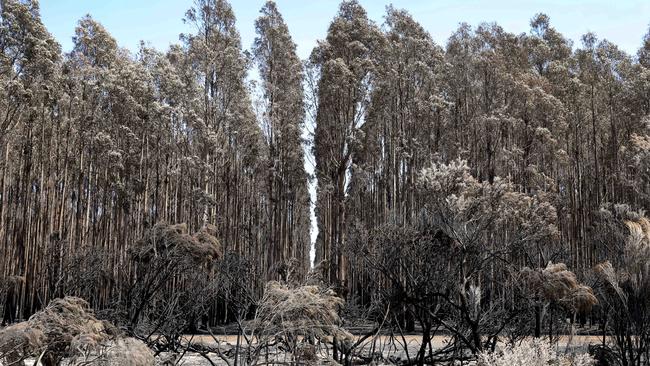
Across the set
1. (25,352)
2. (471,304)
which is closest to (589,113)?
(471,304)

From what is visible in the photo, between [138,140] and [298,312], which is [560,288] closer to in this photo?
[298,312]

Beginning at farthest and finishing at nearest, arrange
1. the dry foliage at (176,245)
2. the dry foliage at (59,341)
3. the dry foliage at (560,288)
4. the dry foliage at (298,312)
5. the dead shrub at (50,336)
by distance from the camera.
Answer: the dry foliage at (176,245) < the dry foliage at (560,288) < the dry foliage at (298,312) < the dead shrub at (50,336) < the dry foliage at (59,341)

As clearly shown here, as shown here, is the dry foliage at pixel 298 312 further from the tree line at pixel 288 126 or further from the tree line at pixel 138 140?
the tree line at pixel 138 140

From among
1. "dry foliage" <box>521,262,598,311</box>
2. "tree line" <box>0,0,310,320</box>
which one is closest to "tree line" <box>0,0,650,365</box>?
"tree line" <box>0,0,310,320</box>

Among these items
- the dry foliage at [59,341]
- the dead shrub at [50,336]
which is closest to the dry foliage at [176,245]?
the dead shrub at [50,336]

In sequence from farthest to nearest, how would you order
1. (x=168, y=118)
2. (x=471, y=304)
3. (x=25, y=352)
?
(x=168, y=118)
(x=471, y=304)
(x=25, y=352)

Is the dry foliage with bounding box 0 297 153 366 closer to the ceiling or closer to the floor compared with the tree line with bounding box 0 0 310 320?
closer to the floor

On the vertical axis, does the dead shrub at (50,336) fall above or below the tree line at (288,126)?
below

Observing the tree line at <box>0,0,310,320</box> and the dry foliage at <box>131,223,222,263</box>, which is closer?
the dry foliage at <box>131,223,222,263</box>

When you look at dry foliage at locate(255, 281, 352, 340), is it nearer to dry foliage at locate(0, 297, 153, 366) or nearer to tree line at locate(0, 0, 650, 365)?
dry foliage at locate(0, 297, 153, 366)

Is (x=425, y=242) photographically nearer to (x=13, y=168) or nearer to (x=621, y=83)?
(x=621, y=83)

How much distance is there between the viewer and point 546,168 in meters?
36.5

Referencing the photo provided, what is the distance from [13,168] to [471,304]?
93.0ft

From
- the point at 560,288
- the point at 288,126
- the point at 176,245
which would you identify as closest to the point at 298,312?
the point at 176,245
